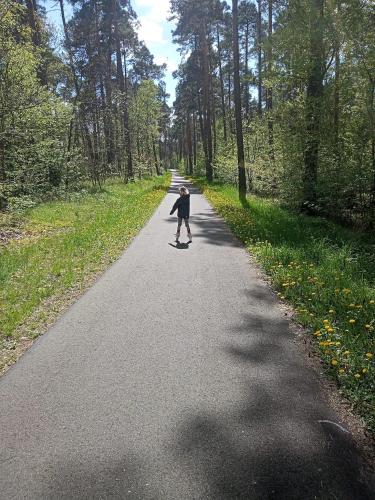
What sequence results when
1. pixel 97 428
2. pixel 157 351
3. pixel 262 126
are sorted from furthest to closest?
pixel 262 126, pixel 157 351, pixel 97 428

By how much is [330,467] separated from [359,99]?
11688 mm

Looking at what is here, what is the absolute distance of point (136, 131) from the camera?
4119 centimetres

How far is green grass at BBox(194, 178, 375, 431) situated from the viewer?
404 cm

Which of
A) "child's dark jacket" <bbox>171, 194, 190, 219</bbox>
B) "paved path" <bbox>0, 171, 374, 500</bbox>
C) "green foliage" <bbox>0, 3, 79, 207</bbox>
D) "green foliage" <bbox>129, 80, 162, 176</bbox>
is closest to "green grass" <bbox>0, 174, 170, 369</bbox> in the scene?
"paved path" <bbox>0, 171, 374, 500</bbox>

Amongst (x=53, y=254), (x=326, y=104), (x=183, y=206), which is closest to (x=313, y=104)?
(x=326, y=104)

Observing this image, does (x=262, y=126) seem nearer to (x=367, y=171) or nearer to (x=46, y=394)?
(x=367, y=171)

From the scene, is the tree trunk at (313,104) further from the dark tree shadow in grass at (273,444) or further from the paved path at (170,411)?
the dark tree shadow in grass at (273,444)

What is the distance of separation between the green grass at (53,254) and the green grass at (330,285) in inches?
155

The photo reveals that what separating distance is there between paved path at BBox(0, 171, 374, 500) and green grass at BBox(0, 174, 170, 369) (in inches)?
27.7

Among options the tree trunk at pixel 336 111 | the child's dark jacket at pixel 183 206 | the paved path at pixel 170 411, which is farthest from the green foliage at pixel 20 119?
the tree trunk at pixel 336 111

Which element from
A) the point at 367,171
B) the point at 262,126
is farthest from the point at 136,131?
the point at 367,171

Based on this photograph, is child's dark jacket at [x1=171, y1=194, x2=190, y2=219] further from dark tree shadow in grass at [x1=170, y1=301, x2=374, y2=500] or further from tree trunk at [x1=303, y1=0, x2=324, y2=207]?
dark tree shadow in grass at [x1=170, y1=301, x2=374, y2=500]

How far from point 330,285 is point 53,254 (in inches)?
258

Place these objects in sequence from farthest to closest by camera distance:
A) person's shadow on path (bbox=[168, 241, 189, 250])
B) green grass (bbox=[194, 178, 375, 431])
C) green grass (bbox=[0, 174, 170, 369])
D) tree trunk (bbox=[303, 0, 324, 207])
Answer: tree trunk (bbox=[303, 0, 324, 207])
person's shadow on path (bbox=[168, 241, 189, 250])
green grass (bbox=[0, 174, 170, 369])
green grass (bbox=[194, 178, 375, 431])
